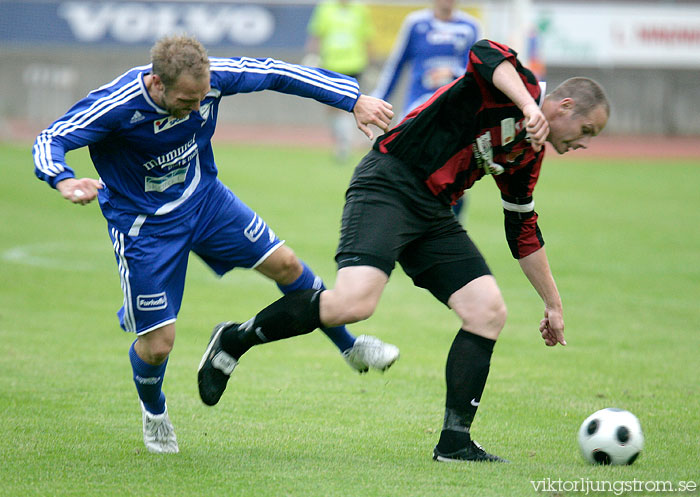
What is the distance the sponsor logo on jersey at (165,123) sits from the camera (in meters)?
4.44

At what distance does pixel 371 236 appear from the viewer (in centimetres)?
441

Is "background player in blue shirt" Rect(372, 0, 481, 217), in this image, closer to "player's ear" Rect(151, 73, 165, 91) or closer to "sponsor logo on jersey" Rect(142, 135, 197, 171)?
"sponsor logo on jersey" Rect(142, 135, 197, 171)

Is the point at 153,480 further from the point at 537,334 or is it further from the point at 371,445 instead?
the point at 537,334

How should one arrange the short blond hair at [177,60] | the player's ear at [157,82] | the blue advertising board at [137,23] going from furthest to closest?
the blue advertising board at [137,23] → the player's ear at [157,82] → the short blond hair at [177,60]

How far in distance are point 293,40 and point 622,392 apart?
19.6 metres

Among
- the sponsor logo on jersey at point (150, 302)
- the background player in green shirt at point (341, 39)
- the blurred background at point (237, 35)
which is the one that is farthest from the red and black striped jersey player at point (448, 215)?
the blurred background at point (237, 35)

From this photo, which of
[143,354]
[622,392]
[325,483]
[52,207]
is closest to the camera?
[325,483]

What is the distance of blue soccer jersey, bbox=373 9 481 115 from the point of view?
390 inches

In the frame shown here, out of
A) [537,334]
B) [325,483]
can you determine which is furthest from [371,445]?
[537,334]

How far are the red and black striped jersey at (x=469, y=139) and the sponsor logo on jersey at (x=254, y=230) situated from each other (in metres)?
0.74

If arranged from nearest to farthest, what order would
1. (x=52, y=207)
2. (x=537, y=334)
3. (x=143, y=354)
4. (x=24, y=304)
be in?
1. (x=143, y=354)
2. (x=537, y=334)
3. (x=24, y=304)
4. (x=52, y=207)

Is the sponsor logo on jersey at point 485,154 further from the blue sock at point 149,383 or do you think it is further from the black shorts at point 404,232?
the blue sock at point 149,383

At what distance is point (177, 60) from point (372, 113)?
103 centimetres

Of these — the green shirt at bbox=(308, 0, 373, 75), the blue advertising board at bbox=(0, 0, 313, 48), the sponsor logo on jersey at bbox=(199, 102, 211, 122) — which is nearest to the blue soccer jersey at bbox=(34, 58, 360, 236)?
the sponsor logo on jersey at bbox=(199, 102, 211, 122)
